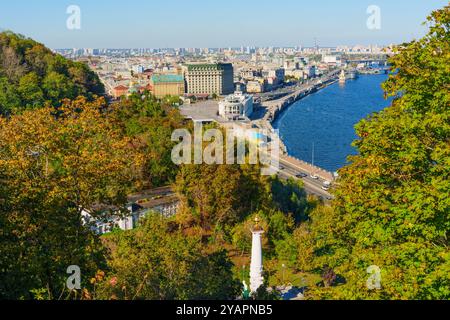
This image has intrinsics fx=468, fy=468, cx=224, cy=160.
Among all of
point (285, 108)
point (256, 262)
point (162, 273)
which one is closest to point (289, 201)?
point (256, 262)

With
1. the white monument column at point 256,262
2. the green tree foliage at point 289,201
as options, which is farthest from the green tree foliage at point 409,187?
the green tree foliage at point 289,201

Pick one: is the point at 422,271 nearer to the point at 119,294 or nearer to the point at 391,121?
the point at 391,121

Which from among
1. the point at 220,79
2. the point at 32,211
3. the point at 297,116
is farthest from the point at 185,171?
the point at 220,79

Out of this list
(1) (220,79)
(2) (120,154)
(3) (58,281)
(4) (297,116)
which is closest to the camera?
(3) (58,281)

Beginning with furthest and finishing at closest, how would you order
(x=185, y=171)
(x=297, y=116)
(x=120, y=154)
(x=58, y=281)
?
1. (x=297, y=116)
2. (x=185, y=171)
3. (x=120, y=154)
4. (x=58, y=281)
